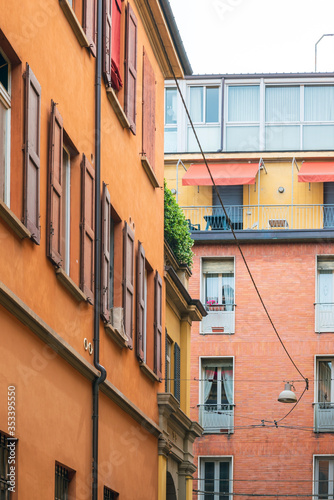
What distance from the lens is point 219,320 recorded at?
35969 millimetres

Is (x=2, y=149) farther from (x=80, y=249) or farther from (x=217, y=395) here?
(x=217, y=395)

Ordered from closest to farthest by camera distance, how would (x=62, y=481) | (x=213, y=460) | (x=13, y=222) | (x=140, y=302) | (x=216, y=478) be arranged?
(x=13, y=222)
(x=62, y=481)
(x=140, y=302)
(x=216, y=478)
(x=213, y=460)

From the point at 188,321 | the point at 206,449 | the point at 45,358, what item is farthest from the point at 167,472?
the point at 206,449

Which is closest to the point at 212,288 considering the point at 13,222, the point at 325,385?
the point at 325,385

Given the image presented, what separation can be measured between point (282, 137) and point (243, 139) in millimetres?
1388

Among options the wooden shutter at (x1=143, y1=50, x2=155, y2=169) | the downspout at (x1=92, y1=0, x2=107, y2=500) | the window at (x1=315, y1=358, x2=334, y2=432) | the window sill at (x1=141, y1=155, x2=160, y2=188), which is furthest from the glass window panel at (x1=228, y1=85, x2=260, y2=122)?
the downspout at (x1=92, y1=0, x2=107, y2=500)

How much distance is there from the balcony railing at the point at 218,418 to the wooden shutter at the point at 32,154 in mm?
25413

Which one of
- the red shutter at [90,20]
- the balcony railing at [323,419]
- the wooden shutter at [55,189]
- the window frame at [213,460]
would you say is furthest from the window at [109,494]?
the balcony railing at [323,419]

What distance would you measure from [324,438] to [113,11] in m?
22.1

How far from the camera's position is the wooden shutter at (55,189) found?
36.1ft

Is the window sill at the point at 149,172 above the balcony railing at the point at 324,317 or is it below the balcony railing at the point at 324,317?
below

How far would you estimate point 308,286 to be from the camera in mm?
35531

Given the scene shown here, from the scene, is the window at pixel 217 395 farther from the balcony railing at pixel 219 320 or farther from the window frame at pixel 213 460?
the balcony railing at pixel 219 320

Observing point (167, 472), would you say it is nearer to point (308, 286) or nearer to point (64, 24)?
point (64, 24)
